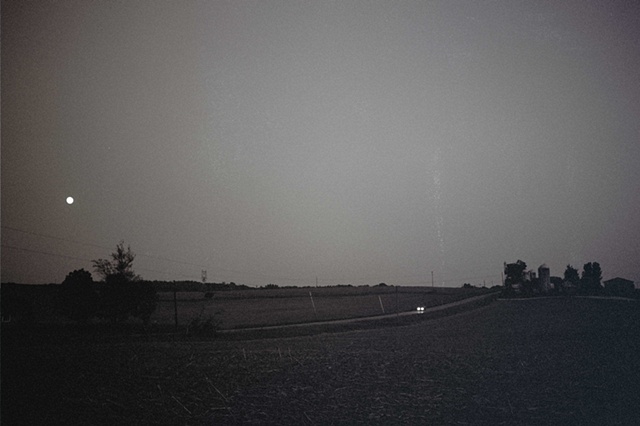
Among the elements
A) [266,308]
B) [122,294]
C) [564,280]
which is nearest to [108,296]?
[122,294]

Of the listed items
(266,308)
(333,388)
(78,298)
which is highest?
(78,298)

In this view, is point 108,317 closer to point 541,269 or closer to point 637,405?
point 637,405

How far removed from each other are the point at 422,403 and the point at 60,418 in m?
6.90

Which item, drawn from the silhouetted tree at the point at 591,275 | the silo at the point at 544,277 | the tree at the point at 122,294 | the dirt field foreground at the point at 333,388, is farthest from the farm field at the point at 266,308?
the silhouetted tree at the point at 591,275

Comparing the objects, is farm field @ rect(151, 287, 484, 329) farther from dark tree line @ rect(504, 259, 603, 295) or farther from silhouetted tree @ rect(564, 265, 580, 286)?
silhouetted tree @ rect(564, 265, 580, 286)

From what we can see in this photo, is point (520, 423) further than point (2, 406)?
No

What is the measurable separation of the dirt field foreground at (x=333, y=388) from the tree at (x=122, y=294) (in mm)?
24946

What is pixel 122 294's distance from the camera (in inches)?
1681

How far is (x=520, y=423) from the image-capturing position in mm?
8219

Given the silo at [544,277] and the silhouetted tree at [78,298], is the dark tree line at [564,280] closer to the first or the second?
the silo at [544,277]

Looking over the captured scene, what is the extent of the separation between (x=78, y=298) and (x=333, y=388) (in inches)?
1522

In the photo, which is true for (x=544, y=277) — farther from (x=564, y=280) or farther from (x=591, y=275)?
(x=591, y=275)

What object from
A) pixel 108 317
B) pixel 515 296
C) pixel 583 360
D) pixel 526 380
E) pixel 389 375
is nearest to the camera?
pixel 526 380

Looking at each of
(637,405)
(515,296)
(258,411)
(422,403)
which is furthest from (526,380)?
(515,296)
